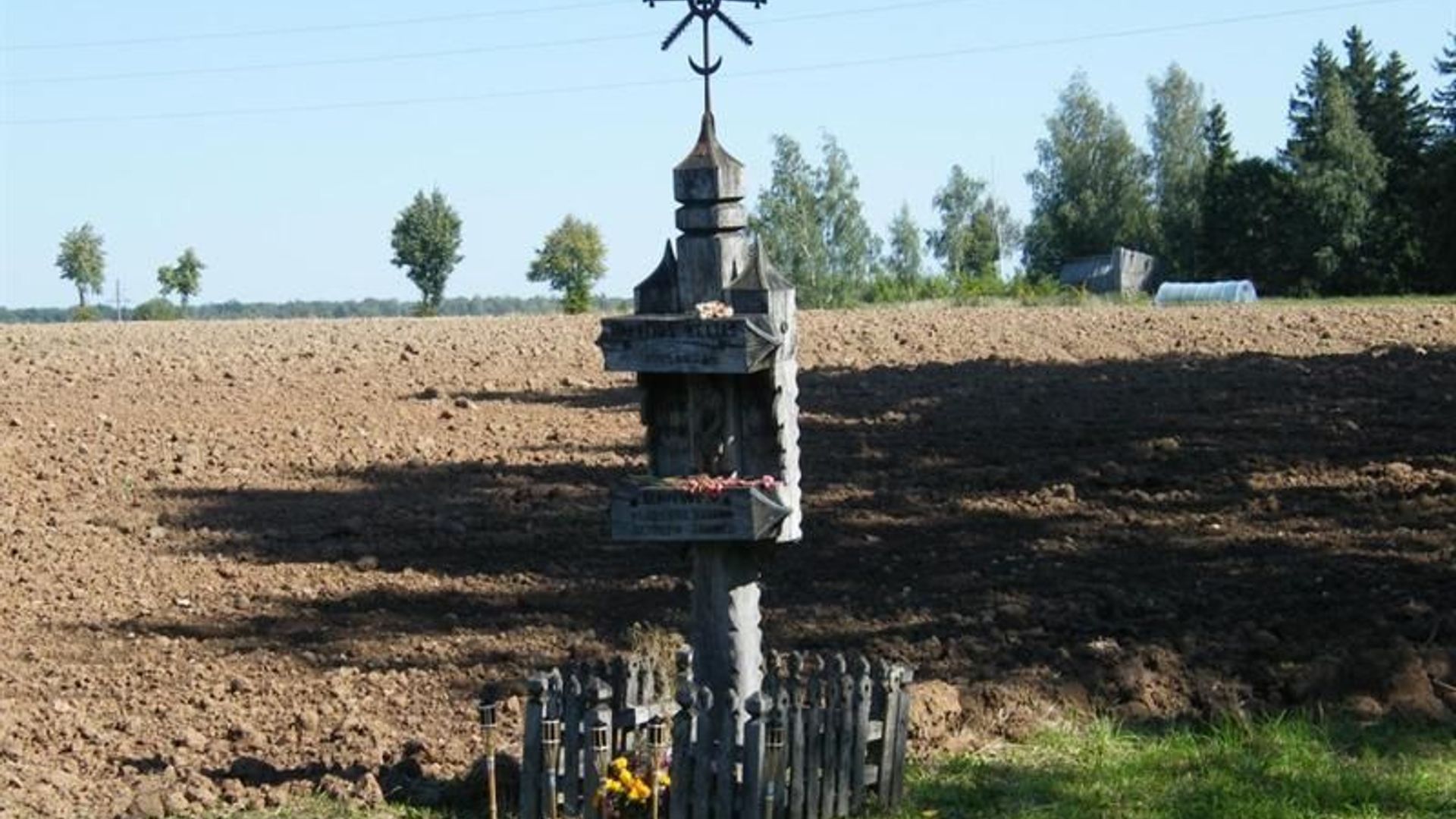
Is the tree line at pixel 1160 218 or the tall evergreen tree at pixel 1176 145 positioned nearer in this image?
→ the tree line at pixel 1160 218

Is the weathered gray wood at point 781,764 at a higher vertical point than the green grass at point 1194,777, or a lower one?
higher

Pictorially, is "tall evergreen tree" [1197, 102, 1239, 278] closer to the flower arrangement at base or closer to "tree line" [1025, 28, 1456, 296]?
"tree line" [1025, 28, 1456, 296]

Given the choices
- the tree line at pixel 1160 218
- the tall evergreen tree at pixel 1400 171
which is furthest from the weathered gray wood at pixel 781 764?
the tall evergreen tree at pixel 1400 171

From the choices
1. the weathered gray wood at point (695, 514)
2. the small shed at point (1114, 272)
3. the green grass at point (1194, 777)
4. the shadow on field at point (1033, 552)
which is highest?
the small shed at point (1114, 272)

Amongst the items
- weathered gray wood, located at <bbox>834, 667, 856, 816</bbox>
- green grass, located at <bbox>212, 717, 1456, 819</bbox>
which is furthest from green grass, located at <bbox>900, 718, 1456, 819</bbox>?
weathered gray wood, located at <bbox>834, 667, 856, 816</bbox>

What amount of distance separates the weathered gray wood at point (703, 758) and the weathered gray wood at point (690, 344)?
104 cm

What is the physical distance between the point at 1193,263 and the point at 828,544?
208 ft

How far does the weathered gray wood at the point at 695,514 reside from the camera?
7016 millimetres

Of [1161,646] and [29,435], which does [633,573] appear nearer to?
[1161,646]

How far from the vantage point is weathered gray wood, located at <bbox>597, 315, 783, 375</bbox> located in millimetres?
6879

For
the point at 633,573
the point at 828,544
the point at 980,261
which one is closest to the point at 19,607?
the point at 633,573

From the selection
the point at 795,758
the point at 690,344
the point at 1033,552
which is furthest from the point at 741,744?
the point at 1033,552

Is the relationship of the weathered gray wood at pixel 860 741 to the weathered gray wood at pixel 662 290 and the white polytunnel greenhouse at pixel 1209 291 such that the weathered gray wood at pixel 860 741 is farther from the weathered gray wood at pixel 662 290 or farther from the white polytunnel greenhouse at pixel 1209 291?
the white polytunnel greenhouse at pixel 1209 291

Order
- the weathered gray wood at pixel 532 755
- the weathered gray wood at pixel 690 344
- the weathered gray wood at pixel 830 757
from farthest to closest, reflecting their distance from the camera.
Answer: the weathered gray wood at pixel 830 757, the weathered gray wood at pixel 532 755, the weathered gray wood at pixel 690 344
